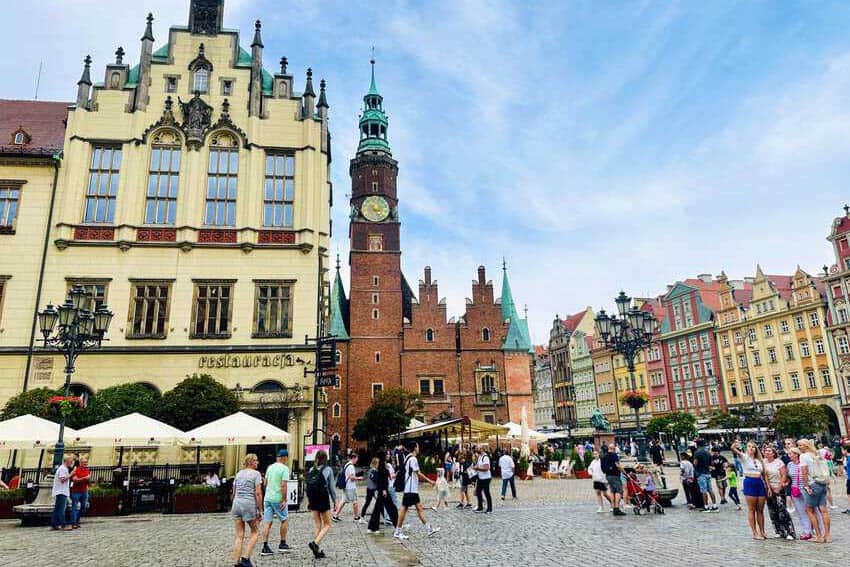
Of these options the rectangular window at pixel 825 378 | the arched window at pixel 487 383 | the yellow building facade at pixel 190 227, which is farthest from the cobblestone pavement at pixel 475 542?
the rectangular window at pixel 825 378

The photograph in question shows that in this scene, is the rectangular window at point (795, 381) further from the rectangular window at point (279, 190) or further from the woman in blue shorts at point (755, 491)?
the woman in blue shorts at point (755, 491)

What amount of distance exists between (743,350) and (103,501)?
207 ft

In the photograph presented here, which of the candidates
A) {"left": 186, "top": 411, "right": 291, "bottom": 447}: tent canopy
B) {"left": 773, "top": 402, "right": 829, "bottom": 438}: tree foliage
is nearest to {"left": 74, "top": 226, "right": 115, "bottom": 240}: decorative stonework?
{"left": 186, "top": 411, "right": 291, "bottom": 447}: tent canopy

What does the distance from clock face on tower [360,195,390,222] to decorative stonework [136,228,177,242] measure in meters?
33.8

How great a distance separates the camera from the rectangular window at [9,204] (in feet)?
92.8

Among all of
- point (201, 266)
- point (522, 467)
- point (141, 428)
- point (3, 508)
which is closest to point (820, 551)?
point (141, 428)

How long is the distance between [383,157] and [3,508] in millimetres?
51994

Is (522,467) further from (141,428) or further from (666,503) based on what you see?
(141,428)

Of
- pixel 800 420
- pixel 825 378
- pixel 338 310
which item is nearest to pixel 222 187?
pixel 338 310

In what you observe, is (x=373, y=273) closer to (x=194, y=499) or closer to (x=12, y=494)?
(x=194, y=499)

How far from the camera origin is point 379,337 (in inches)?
2285

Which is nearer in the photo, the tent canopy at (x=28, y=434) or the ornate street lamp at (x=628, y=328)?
the tent canopy at (x=28, y=434)

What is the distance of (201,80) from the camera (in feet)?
102

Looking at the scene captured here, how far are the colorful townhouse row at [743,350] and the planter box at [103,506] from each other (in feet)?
137
